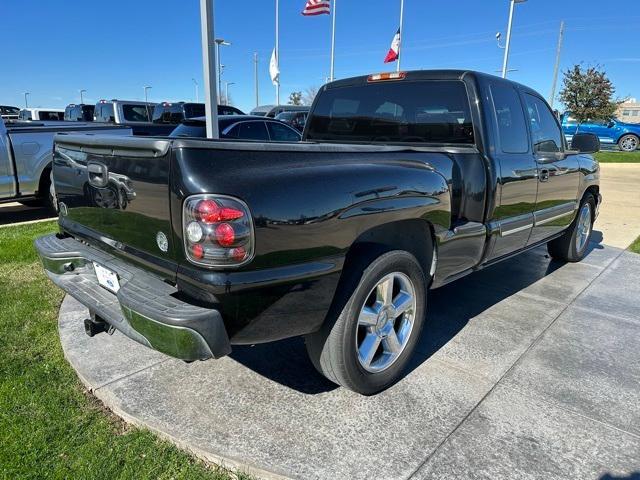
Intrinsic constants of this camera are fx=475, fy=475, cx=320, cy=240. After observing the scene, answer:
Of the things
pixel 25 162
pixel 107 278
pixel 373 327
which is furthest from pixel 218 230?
pixel 25 162

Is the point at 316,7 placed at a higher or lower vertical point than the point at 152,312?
higher

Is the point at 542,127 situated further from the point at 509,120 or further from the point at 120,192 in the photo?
the point at 120,192

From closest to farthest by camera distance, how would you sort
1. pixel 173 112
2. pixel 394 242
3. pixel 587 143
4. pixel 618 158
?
pixel 394 242, pixel 587 143, pixel 173 112, pixel 618 158

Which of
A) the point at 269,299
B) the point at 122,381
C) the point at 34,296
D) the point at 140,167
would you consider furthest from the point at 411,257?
the point at 34,296

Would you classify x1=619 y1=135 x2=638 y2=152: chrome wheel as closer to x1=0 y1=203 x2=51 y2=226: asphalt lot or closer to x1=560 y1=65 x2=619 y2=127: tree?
x1=560 y1=65 x2=619 y2=127: tree

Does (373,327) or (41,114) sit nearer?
(373,327)

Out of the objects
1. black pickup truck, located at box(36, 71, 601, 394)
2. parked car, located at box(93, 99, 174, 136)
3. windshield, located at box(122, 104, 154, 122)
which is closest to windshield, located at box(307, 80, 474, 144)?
black pickup truck, located at box(36, 71, 601, 394)

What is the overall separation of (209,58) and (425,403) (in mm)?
4943

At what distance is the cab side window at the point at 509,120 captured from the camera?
143 inches

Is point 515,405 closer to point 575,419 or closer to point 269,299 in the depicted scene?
point 575,419

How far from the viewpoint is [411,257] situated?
2.69 m

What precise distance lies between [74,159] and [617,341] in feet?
12.8

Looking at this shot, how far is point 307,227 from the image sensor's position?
82.4 inches

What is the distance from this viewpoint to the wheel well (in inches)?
96.7
